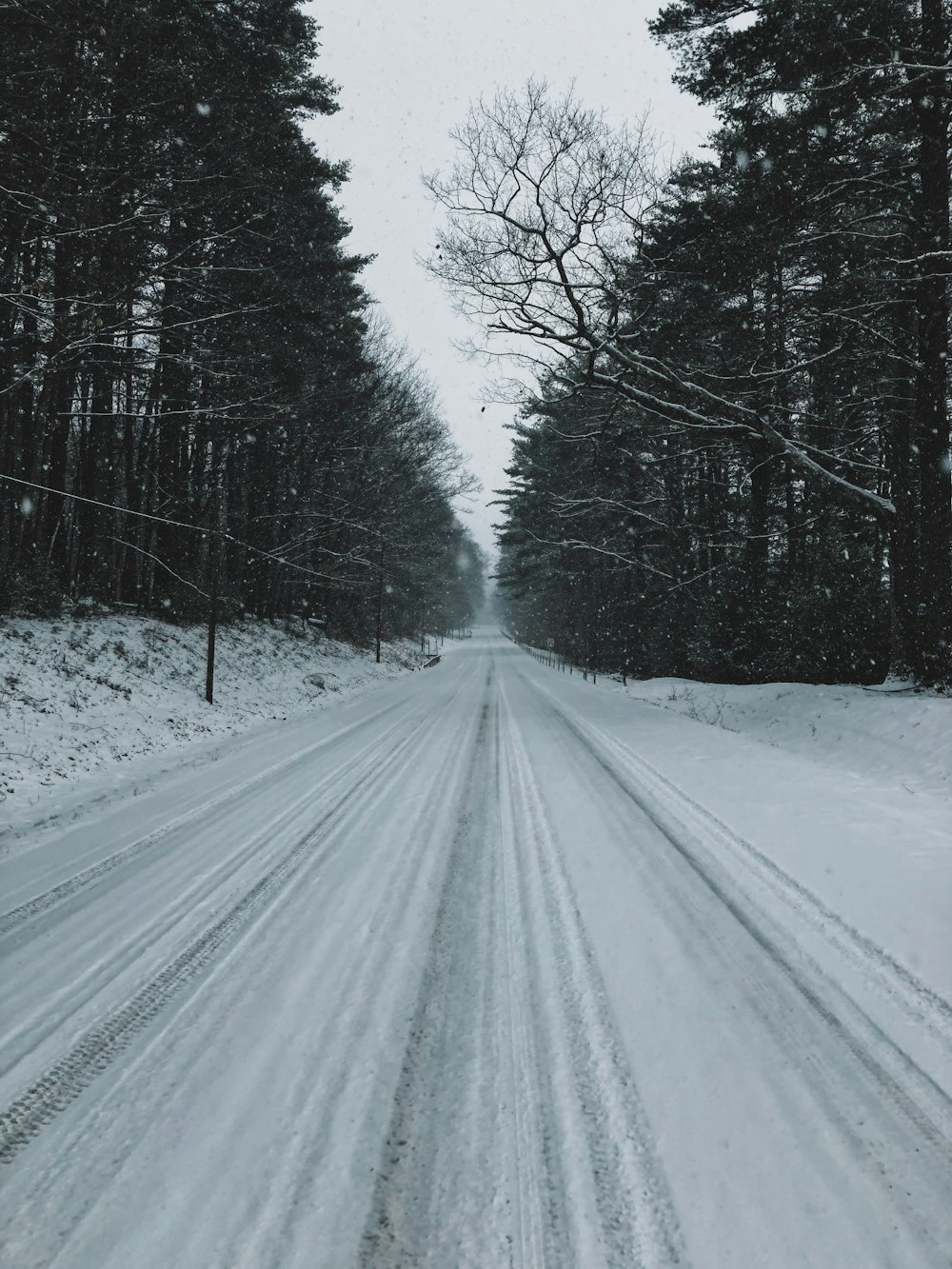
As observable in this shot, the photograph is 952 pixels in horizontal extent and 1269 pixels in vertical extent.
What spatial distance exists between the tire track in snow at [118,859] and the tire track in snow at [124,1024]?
118cm

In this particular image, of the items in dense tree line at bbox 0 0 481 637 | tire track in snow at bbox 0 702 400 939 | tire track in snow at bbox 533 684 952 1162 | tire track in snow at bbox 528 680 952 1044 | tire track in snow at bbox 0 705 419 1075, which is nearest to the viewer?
tire track in snow at bbox 533 684 952 1162

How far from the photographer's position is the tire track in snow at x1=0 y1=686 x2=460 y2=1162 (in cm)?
199

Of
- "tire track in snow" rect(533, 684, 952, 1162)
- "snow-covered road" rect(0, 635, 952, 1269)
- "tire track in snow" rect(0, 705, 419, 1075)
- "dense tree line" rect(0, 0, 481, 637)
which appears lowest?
"tire track in snow" rect(0, 705, 419, 1075)

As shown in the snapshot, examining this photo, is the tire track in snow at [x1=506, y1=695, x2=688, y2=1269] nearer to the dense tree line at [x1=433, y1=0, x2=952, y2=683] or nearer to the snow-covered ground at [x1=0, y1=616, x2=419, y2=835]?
the snow-covered ground at [x1=0, y1=616, x2=419, y2=835]

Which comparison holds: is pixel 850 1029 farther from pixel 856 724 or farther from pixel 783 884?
pixel 856 724

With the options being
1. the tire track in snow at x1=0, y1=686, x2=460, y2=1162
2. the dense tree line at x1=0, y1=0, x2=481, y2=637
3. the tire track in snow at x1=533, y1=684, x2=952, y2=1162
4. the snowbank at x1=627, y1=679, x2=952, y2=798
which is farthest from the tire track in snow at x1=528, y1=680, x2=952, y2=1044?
the dense tree line at x1=0, y1=0, x2=481, y2=637

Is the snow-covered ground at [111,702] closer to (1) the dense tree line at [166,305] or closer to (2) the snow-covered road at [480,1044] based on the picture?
(1) the dense tree line at [166,305]

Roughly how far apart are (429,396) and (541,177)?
18.2 m

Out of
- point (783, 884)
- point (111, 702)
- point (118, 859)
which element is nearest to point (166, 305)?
point (111, 702)

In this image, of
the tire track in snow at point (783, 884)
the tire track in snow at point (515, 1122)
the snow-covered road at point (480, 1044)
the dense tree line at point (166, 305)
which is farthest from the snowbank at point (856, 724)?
the dense tree line at point (166, 305)

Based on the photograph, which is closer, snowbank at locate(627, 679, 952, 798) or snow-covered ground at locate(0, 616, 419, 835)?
snow-covered ground at locate(0, 616, 419, 835)

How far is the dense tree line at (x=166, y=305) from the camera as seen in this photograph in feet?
25.1

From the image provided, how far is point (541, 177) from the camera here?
9.74 metres

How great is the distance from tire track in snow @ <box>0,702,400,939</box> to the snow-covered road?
35 mm
